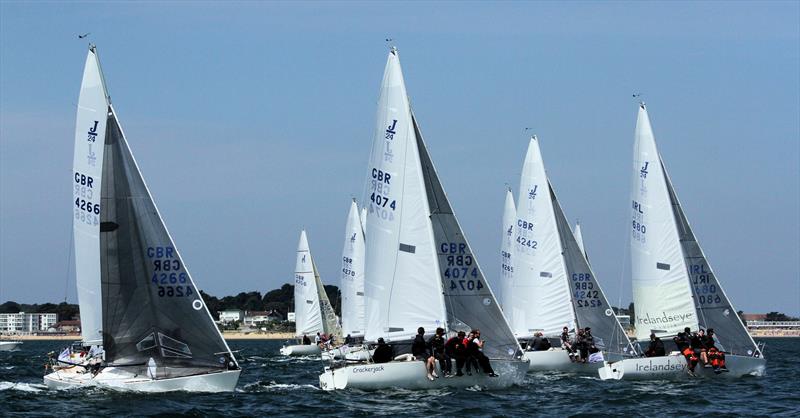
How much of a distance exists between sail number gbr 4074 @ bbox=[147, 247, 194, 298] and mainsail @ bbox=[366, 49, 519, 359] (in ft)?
16.1

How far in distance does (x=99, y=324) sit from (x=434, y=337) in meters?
8.09

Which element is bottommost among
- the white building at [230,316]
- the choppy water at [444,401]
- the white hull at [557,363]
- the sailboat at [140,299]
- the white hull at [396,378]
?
the choppy water at [444,401]

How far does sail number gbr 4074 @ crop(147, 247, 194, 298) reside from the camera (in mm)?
30547

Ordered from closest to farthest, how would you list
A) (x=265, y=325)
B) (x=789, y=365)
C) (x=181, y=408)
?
(x=181, y=408) < (x=789, y=365) < (x=265, y=325)

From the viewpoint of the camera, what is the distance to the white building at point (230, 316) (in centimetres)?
17888

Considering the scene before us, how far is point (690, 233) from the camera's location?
39.2 m

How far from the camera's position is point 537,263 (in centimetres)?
4559

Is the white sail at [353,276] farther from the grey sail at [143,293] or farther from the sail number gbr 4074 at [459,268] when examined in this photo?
the grey sail at [143,293]

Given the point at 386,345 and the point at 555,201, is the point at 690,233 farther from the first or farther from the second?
the point at 386,345

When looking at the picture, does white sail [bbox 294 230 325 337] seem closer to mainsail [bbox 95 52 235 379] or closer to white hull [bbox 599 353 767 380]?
white hull [bbox 599 353 767 380]

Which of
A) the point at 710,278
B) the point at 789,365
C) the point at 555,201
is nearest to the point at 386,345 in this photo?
the point at 710,278

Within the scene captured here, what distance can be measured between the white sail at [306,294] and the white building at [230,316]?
336 ft

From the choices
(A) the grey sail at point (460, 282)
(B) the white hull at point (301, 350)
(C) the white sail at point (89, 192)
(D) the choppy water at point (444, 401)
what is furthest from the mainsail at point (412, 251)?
(B) the white hull at point (301, 350)

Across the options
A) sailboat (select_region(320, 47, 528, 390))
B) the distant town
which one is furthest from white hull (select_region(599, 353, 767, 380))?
the distant town
